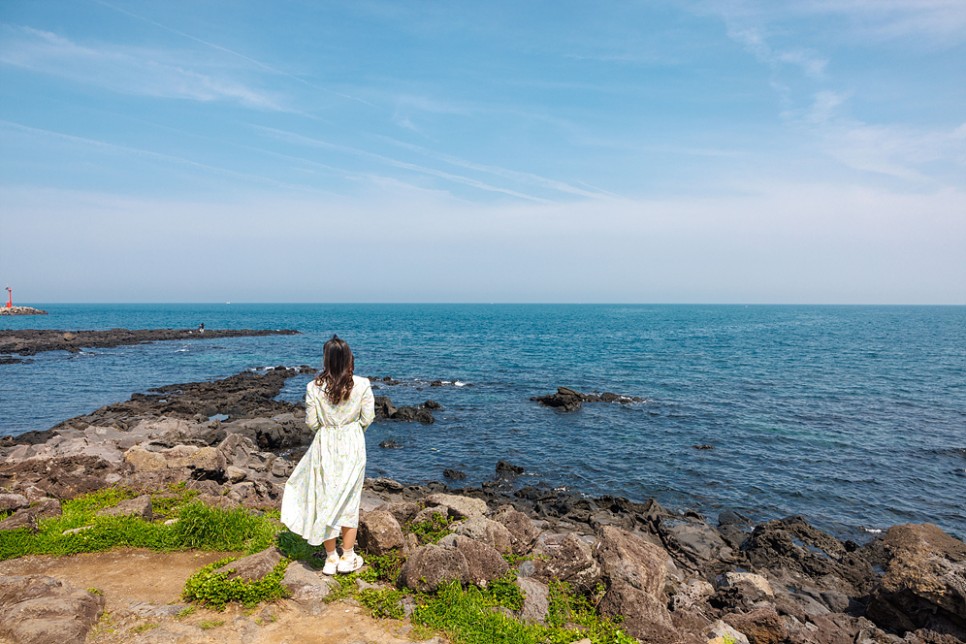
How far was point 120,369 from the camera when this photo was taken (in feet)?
165

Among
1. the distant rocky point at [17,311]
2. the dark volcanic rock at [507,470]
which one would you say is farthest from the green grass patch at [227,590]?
the distant rocky point at [17,311]

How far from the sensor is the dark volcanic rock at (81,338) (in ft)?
212

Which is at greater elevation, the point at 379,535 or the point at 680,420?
the point at 379,535

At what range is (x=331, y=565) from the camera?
732cm

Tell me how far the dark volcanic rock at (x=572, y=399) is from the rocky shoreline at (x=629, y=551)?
43.0ft

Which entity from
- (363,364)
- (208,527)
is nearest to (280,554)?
(208,527)

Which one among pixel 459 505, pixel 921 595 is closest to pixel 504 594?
pixel 459 505

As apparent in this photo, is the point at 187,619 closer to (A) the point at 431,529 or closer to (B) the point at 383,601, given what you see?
(B) the point at 383,601

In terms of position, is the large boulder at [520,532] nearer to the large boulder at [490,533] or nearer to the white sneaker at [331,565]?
the large boulder at [490,533]

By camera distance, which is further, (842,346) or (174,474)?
(842,346)

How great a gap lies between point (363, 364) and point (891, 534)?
4719cm

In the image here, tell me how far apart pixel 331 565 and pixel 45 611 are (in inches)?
122

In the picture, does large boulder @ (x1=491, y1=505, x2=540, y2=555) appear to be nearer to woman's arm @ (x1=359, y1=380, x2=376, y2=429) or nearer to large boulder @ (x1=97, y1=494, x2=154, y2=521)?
woman's arm @ (x1=359, y1=380, x2=376, y2=429)

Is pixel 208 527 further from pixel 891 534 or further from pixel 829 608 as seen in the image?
pixel 891 534
